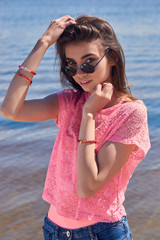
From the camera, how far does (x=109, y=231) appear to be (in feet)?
7.04

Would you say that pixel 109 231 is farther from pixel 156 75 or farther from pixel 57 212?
pixel 156 75

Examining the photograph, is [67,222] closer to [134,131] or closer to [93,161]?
[93,161]

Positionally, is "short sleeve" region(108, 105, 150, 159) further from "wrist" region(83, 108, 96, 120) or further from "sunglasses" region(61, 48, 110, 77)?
"sunglasses" region(61, 48, 110, 77)

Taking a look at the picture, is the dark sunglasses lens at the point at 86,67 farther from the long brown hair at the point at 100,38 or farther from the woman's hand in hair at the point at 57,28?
the woman's hand in hair at the point at 57,28

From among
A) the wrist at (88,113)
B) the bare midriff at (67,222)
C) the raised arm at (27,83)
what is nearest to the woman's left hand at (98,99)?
the wrist at (88,113)

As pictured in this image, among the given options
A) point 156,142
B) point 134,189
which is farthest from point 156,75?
point 134,189

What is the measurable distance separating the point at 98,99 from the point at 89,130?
181 mm

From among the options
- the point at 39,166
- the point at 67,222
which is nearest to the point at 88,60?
the point at 67,222

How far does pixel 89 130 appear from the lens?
2.07m

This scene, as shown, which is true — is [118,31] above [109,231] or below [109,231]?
below

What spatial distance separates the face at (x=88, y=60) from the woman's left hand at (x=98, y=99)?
8 centimetres

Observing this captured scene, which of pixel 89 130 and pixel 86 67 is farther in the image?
pixel 86 67

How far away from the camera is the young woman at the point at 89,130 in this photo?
6.77ft

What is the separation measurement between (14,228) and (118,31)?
13.8 meters
